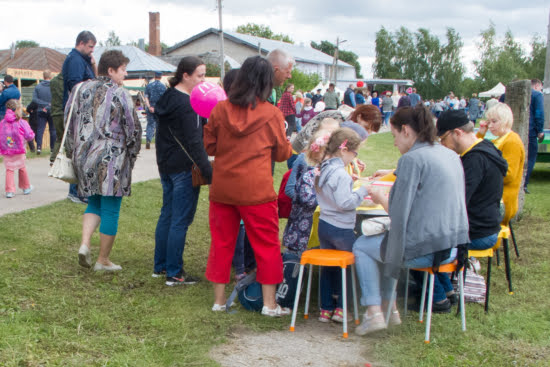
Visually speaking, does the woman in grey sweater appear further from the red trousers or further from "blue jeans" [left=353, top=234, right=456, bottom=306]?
the red trousers

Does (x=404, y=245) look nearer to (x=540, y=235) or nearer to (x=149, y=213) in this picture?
(x=540, y=235)

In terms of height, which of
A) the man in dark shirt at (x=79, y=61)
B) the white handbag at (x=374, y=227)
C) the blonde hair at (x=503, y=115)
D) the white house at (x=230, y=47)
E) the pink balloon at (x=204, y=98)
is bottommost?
the white handbag at (x=374, y=227)

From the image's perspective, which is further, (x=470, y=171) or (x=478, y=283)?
(x=478, y=283)

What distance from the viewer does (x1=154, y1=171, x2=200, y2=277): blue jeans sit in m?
4.71

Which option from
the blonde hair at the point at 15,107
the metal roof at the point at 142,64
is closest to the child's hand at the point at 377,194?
the blonde hair at the point at 15,107

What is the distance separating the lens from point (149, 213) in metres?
7.68

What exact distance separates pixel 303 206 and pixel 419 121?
3.87 feet

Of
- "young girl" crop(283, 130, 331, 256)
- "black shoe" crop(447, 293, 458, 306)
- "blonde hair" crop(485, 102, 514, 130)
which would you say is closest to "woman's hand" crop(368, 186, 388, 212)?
"young girl" crop(283, 130, 331, 256)

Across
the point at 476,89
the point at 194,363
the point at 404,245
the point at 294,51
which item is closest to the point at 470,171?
the point at 404,245

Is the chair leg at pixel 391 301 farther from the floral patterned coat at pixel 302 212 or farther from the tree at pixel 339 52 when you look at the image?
the tree at pixel 339 52

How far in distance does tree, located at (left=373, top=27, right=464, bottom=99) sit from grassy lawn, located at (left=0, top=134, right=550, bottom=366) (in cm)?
7727

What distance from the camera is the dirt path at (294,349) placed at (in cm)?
347

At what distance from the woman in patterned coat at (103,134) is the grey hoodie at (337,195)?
1.79 meters

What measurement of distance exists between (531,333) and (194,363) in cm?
236
